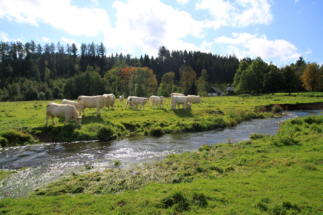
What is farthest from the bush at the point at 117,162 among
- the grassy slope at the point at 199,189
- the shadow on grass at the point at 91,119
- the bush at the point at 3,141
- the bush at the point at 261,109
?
the bush at the point at 261,109

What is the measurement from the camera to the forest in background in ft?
214

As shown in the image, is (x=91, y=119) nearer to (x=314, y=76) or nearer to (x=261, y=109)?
(x=261, y=109)

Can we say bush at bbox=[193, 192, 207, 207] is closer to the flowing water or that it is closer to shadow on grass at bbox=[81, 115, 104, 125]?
the flowing water

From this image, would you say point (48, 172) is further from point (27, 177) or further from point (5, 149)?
point (5, 149)

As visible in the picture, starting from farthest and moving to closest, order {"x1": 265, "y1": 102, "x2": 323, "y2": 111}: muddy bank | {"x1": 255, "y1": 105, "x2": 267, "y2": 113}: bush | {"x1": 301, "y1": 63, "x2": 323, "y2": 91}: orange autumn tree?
{"x1": 301, "y1": 63, "x2": 323, "y2": 91}: orange autumn tree → {"x1": 265, "y1": 102, "x2": 323, "y2": 111}: muddy bank → {"x1": 255, "y1": 105, "x2": 267, "y2": 113}: bush

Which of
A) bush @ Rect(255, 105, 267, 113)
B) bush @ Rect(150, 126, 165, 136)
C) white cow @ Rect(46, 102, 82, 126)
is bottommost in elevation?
bush @ Rect(150, 126, 165, 136)

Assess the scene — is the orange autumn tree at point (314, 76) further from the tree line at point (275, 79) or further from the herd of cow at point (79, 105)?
the herd of cow at point (79, 105)

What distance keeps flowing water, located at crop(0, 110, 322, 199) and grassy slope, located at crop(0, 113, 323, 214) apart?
1397 mm

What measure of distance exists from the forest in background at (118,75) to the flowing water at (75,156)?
47.3 m

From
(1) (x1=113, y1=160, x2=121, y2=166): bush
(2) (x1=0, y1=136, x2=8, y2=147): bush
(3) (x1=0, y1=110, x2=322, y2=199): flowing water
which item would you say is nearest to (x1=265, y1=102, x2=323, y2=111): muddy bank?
(3) (x1=0, y1=110, x2=322, y2=199): flowing water

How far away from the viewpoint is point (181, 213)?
489cm

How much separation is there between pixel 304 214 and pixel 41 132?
54.5ft

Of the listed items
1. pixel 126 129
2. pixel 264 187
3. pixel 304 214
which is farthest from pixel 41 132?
pixel 304 214

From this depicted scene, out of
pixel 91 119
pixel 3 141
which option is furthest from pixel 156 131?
pixel 3 141
